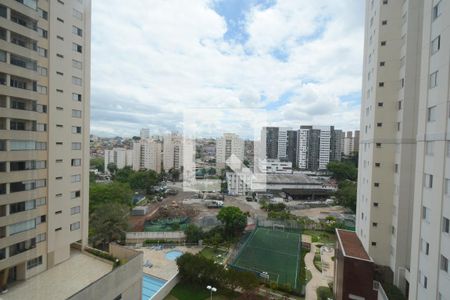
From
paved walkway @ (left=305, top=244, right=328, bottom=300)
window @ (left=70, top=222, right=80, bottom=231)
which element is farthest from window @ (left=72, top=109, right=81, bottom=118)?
paved walkway @ (left=305, top=244, right=328, bottom=300)

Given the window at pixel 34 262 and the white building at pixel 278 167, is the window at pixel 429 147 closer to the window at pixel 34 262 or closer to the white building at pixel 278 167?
the window at pixel 34 262

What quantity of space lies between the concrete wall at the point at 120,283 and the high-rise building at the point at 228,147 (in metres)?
4.19

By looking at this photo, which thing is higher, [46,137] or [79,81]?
[79,81]

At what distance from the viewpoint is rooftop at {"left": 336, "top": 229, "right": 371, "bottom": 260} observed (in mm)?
2938

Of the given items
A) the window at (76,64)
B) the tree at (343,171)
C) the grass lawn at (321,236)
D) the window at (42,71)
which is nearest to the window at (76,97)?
the window at (76,64)

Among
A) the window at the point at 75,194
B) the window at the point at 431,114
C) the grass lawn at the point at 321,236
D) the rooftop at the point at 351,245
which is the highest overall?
the window at the point at 431,114

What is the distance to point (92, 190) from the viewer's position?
17.1ft

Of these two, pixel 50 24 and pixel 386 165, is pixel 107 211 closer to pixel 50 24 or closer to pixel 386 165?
pixel 50 24

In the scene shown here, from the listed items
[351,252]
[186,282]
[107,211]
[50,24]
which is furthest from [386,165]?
[107,211]

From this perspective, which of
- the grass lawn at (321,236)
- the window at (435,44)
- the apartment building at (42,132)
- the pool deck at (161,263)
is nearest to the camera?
the apartment building at (42,132)

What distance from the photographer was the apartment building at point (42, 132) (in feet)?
4.21

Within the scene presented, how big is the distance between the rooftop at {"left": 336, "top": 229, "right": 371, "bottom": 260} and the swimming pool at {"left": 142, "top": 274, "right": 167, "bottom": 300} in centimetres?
262

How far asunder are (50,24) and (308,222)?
6.52 m

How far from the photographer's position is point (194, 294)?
10.3 ft
